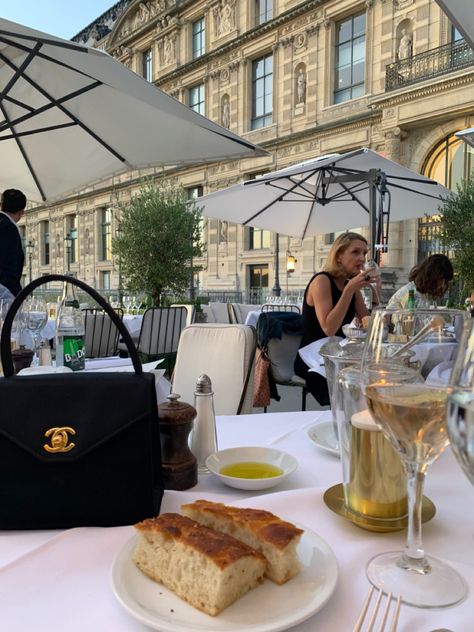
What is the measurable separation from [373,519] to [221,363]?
136 cm

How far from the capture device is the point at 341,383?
2.55 ft

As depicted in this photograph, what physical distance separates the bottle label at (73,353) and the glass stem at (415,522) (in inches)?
49.0

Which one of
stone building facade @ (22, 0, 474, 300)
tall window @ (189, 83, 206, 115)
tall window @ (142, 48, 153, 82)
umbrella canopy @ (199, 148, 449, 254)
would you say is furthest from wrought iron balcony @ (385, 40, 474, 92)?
tall window @ (142, 48, 153, 82)

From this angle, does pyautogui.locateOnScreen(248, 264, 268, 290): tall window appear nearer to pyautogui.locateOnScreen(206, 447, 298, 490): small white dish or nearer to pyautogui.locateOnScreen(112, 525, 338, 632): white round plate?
pyautogui.locateOnScreen(206, 447, 298, 490): small white dish

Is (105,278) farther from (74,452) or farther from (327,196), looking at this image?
(74,452)

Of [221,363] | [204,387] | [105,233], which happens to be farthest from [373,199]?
[105,233]

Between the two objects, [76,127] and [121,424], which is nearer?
Answer: [121,424]

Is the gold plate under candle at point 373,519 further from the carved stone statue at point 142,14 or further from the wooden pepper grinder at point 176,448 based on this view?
the carved stone statue at point 142,14

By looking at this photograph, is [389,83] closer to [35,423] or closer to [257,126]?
[257,126]

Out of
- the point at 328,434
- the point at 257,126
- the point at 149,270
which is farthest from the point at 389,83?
the point at 328,434

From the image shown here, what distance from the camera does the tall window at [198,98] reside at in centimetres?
2281

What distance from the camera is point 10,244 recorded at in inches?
148

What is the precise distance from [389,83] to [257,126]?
672cm

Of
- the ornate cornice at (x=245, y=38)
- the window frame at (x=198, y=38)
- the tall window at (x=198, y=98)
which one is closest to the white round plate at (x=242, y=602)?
the ornate cornice at (x=245, y=38)
